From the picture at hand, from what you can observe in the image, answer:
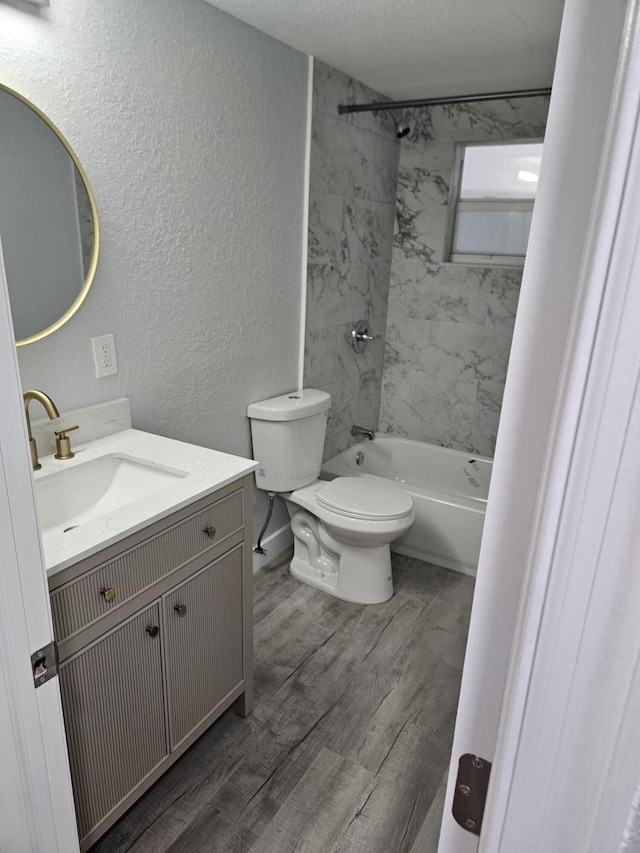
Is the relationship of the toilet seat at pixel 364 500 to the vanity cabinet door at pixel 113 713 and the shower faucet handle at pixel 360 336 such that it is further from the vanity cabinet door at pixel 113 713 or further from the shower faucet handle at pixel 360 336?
the vanity cabinet door at pixel 113 713

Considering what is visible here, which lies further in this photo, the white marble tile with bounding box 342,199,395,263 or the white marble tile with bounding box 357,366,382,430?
the white marble tile with bounding box 357,366,382,430

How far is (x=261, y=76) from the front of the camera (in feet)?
7.51

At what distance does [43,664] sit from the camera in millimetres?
982

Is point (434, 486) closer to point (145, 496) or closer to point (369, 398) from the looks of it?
point (369, 398)

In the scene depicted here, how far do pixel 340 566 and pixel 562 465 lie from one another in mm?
2383

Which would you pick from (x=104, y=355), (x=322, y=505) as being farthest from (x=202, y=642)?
(x=322, y=505)

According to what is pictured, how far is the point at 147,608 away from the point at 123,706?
24cm

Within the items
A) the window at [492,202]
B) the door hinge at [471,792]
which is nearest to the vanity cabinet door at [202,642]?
the door hinge at [471,792]

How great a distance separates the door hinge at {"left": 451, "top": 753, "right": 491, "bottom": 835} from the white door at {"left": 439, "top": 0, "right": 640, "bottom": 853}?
2 centimetres

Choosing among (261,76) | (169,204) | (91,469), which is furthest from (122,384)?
(261,76)

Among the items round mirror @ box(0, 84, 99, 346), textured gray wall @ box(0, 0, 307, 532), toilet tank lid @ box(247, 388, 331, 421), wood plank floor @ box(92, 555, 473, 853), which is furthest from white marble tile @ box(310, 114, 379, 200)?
wood plank floor @ box(92, 555, 473, 853)

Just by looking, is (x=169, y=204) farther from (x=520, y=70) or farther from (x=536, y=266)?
(x=536, y=266)

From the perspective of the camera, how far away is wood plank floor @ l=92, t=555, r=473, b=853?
1612mm

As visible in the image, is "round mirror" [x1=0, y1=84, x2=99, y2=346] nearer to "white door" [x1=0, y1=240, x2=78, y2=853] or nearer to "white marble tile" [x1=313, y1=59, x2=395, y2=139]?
"white door" [x1=0, y1=240, x2=78, y2=853]
